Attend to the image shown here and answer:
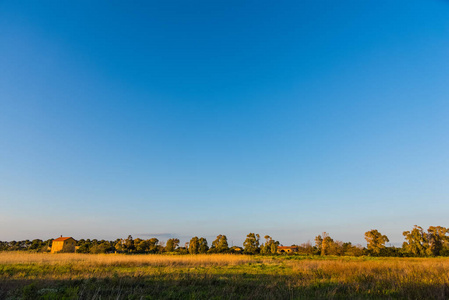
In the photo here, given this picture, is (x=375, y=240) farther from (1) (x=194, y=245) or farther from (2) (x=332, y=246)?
(1) (x=194, y=245)

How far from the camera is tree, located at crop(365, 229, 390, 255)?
64.0 metres

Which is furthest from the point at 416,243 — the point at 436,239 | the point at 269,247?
the point at 269,247

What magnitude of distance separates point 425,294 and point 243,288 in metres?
6.39

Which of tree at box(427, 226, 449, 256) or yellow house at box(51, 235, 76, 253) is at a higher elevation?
tree at box(427, 226, 449, 256)

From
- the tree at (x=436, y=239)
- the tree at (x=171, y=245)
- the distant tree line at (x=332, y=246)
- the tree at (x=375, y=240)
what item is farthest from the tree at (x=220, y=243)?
the tree at (x=436, y=239)

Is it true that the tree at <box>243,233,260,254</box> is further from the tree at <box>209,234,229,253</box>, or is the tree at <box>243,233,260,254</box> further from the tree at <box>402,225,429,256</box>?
the tree at <box>402,225,429,256</box>

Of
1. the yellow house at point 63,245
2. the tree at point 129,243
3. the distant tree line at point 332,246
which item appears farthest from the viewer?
the yellow house at point 63,245

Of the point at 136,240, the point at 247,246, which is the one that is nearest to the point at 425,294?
the point at 247,246

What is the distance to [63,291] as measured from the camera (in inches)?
328

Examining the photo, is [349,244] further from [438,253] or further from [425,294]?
[425,294]

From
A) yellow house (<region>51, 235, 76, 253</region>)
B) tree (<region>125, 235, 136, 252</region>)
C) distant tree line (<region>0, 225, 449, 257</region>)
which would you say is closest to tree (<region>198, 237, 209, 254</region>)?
distant tree line (<region>0, 225, 449, 257</region>)

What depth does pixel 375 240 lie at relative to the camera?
65.8 metres

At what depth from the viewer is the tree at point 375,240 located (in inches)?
2521

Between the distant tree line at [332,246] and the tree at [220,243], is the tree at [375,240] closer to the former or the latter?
the distant tree line at [332,246]
